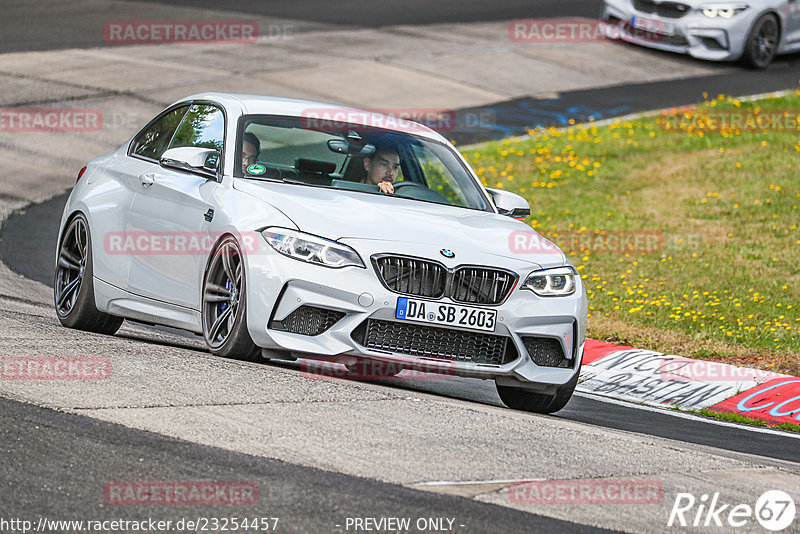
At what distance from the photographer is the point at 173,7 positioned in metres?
27.9

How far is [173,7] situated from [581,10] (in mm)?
9231

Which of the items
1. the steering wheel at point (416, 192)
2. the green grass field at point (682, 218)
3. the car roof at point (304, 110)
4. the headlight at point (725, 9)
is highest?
the car roof at point (304, 110)

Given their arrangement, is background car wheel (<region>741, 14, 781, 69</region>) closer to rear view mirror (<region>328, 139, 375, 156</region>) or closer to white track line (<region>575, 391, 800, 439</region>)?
white track line (<region>575, 391, 800, 439</region>)

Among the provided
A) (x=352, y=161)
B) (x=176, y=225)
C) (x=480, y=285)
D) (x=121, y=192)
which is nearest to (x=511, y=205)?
(x=352, y=161)

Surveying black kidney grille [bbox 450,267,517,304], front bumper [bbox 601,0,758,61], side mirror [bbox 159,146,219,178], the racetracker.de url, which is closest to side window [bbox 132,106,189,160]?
side mirror [bbox 159,146,219,178]

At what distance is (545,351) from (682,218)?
8.76 metres

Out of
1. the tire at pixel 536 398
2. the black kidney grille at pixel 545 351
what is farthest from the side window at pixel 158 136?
the black kidney grille at pixel 545 351

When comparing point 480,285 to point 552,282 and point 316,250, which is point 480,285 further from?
point 316,250

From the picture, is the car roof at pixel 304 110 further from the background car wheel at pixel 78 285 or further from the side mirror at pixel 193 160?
the background car wheel at pixel 78 285

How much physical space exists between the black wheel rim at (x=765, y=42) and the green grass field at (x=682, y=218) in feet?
9.12

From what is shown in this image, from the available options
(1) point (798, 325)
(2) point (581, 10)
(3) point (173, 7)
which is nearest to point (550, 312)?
(1) point (798, 325)

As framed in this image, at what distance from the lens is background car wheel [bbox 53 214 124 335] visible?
920cm

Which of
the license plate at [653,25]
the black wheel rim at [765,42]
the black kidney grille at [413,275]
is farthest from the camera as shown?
the license plate at [653,25]

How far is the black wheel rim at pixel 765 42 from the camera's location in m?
24.7
